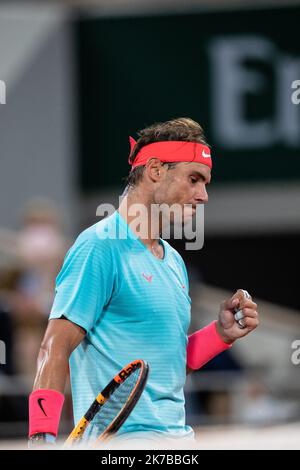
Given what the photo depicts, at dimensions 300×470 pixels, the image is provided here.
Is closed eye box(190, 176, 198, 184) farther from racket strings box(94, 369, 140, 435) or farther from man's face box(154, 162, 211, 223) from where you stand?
racket strings box(94, 369, 140, 435)

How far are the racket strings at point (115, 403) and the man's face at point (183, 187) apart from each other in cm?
60

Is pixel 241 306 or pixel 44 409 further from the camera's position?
pixel 241 306

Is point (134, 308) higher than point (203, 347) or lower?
higher

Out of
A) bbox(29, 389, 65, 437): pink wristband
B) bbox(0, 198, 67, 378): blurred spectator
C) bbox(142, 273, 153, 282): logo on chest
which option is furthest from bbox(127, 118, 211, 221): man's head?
bbox(0, 198, 67, 378): blurred spectator

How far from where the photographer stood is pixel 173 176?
3.95 metres

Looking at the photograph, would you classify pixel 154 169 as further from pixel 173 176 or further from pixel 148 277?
pixel 148 277

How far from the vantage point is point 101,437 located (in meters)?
3.67

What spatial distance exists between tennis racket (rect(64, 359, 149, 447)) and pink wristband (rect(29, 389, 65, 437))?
9 cm

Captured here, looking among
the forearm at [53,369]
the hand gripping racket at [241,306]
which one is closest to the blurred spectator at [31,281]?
the hand gripping racket at [241,306]

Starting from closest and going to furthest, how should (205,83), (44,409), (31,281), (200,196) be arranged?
1. (44,409)
2. (200,196)
3. (31,281)
4. (205,83)

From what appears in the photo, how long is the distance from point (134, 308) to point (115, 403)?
0.31 m

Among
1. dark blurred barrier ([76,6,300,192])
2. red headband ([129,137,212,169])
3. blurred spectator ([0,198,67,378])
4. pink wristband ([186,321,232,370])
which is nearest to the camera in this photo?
red headband ([129,137,212,169])

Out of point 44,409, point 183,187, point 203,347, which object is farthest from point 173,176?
point 44,409

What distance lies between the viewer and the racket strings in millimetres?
3627
